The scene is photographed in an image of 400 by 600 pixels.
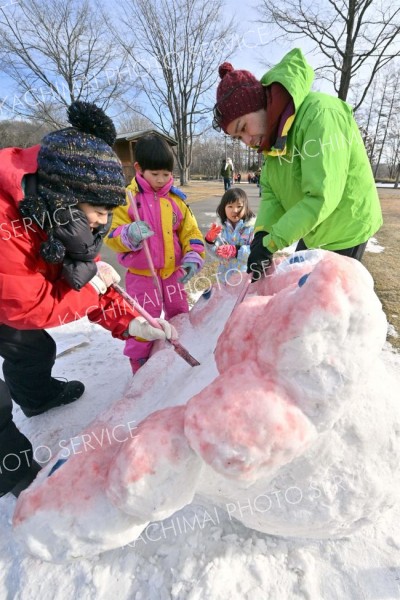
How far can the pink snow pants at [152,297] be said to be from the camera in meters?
2.30

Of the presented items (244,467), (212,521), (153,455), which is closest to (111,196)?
(153,455)

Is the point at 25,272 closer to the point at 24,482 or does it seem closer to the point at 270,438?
the point at 24,482

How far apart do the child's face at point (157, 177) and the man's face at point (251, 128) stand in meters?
0.59

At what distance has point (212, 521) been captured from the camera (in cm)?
145

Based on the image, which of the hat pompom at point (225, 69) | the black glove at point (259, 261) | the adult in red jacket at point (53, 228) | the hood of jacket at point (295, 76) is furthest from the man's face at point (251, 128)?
the adult in red jacket at point (53, 228)

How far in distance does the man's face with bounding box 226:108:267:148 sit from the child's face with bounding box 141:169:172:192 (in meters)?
0.59

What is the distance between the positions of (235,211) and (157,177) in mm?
859

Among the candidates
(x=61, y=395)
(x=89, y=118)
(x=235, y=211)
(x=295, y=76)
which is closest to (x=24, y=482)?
(x=61, y=395)

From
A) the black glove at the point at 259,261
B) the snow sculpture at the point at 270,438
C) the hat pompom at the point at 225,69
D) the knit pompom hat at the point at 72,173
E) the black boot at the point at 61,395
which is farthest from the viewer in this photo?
the black boot at the point at 61,395

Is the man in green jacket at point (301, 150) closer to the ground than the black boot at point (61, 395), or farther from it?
farther from it

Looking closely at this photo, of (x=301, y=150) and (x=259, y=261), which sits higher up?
(x=301, y=150)

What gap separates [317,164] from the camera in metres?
1.44

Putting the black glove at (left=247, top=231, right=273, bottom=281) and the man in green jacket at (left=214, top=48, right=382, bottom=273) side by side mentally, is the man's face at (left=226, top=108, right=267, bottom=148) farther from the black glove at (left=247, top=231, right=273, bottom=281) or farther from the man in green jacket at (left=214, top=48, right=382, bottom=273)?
the black glove at (left=247, top=231, right=273, bottom=281)

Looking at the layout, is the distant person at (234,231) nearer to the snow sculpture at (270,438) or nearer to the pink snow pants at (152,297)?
the pink snow pants at (152,297)
